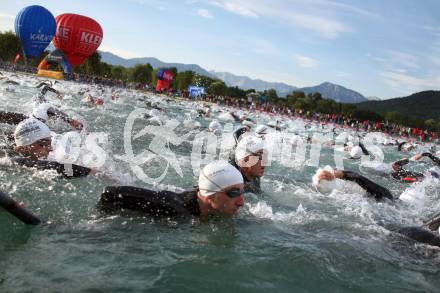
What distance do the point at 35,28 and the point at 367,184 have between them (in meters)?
26.3

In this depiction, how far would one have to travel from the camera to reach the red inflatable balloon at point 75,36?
88.0 feet

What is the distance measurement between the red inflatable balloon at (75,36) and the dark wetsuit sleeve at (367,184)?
79.9 feet

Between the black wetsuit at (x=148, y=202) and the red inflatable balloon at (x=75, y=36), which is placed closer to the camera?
the black wetsuit at (x=148, y=202)

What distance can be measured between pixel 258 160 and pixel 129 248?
293 centimetres

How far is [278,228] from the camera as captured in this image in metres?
5.74

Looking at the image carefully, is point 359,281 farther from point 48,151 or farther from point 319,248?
point 48,151

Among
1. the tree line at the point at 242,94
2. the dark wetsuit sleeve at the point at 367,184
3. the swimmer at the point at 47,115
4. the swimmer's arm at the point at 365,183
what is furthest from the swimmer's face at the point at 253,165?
the tree line at the point at 242,94

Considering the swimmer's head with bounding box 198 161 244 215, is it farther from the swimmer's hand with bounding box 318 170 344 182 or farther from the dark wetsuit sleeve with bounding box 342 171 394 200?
the dark wetsuit sleeve with bounding box 342 171 394 200

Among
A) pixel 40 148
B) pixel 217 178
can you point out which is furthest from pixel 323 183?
pixel 40 148

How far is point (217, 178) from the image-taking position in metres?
4.52

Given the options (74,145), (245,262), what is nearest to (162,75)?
(74,145)

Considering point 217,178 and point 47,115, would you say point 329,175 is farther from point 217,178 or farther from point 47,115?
point 47,115

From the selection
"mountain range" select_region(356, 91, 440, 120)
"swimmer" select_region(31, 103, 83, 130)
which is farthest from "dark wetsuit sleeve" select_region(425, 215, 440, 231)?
"mountain range" select_region(356, 91, 440, 120)

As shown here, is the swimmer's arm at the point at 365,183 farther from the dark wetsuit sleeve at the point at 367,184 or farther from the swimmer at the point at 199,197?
the swimmer at the point at 199,197
